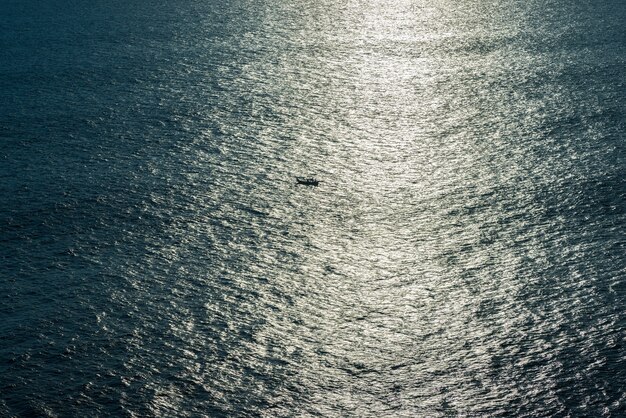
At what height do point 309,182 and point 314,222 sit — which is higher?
point 309,182

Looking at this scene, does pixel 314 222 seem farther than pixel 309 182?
No

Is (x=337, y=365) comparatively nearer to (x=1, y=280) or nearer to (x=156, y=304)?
(x=156, y=304)

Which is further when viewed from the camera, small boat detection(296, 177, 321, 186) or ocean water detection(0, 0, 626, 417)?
small boat detection(296, 177, 321, 186)

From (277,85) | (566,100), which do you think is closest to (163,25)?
(277,85)

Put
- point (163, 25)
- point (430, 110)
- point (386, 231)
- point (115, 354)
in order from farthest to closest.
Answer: point (163, 25), point (430, 110), point (386, 231), point (115, 354)

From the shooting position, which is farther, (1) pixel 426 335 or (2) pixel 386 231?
(2) pixel 386 231

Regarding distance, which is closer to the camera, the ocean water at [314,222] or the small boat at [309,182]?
the ocean water at [314,222]

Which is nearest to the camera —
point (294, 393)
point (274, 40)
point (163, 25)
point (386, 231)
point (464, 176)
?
point (294, 393)

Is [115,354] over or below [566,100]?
below
